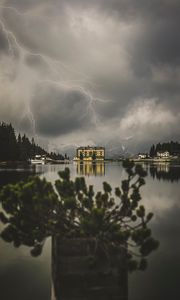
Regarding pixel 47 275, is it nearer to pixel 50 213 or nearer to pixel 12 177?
pixel 50 213

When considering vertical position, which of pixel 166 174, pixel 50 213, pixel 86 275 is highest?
pixel 50 213

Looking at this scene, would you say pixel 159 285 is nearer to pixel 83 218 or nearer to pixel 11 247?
pixel 83 218

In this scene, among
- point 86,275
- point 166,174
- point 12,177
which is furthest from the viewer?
point 166,174

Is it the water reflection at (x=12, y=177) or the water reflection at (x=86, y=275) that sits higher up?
the water reflection at (x=12, y=177)

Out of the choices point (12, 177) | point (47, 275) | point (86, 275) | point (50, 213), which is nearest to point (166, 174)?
point (12, 177)

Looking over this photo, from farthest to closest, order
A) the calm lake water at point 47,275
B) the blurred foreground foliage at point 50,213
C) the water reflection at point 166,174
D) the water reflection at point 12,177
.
Result: the water reflection at point 166,174
the water reflection at point 12,177
the calm lake water at point 47,275
the blurred foreground foliage at point 50,213

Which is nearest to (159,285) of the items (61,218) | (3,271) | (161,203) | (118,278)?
(118,278)

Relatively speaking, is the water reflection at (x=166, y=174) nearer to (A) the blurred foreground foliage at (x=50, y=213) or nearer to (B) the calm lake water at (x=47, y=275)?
(B) the calm lake water at (x=47, y=275)

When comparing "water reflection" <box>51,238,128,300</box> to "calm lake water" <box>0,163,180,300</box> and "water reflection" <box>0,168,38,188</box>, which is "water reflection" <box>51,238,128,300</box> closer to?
"calm lake water" <box>0,163,180,300</box>

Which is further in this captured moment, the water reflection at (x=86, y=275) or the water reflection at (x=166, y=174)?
the water reflection at (x=166, y=174)

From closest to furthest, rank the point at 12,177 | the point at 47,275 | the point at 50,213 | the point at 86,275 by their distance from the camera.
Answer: the point at 86,275
the point at 50,213
the point at 47,275
the point at 12,177

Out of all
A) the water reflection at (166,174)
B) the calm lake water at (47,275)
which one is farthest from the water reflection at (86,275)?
the water reflection at (166,174)

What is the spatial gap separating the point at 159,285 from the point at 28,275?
437cm

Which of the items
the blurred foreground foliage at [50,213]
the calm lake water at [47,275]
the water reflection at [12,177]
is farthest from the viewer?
the water reflection at [12,177]
